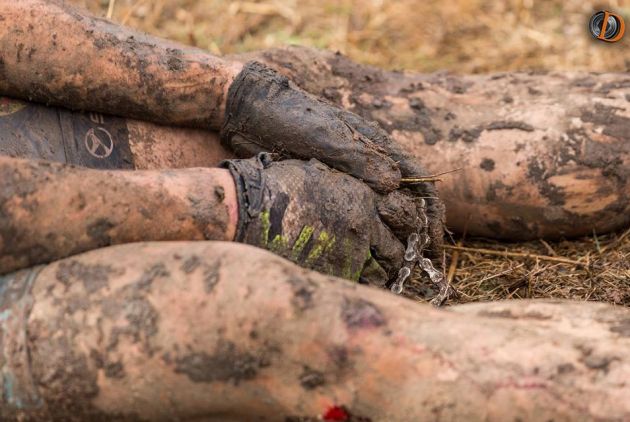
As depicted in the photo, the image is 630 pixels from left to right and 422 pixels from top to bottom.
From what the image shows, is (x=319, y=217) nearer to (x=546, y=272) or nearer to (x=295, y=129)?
(x=295, y=129)

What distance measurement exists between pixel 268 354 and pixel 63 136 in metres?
0.85

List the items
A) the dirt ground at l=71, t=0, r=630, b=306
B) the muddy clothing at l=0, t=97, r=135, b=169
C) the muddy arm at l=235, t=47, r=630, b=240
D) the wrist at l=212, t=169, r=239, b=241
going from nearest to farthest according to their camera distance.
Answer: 1. the wrist at l=212, t=169, r=239, b=241
2. the muddy clothing at l=0, t=97, r=135, b=169
3. the muddy arm at l=235, t=47, r=630, b=240
4. the dirt ground at l=71, t=0, r=630, b=306

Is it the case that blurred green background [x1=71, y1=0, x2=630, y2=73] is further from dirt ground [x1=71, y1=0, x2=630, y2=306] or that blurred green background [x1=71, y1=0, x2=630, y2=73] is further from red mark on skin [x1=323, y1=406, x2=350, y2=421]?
red mark on skin [x1=323, y1=406, x2=350, y2=421]

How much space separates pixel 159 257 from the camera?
1.53 meters

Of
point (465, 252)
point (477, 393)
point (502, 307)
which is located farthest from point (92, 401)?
point (465, 252)

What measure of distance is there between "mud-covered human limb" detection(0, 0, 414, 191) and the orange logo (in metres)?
1.47

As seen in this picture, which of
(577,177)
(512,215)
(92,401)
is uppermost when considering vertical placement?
(577,177)

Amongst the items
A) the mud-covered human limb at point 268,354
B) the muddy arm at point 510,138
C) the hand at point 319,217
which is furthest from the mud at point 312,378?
the muddy arm at point 510,138

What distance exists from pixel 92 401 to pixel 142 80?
86 cm

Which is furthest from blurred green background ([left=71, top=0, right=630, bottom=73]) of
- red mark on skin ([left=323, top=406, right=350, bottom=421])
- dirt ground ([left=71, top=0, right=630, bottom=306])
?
red mark on skin ([left=323, top=406, right=350, bottom=421])

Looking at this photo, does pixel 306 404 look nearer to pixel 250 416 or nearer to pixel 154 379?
pixel 250 416

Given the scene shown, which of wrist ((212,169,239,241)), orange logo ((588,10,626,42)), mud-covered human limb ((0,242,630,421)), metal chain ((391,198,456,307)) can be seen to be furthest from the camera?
orange logo ((588,10,626,42))

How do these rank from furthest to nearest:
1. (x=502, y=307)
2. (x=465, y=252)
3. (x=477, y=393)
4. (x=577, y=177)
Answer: (x=465, y=252) < (x=577, y=177) < (x=502, y=307) < (x=477, y=393)

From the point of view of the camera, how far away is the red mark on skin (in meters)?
1.42
